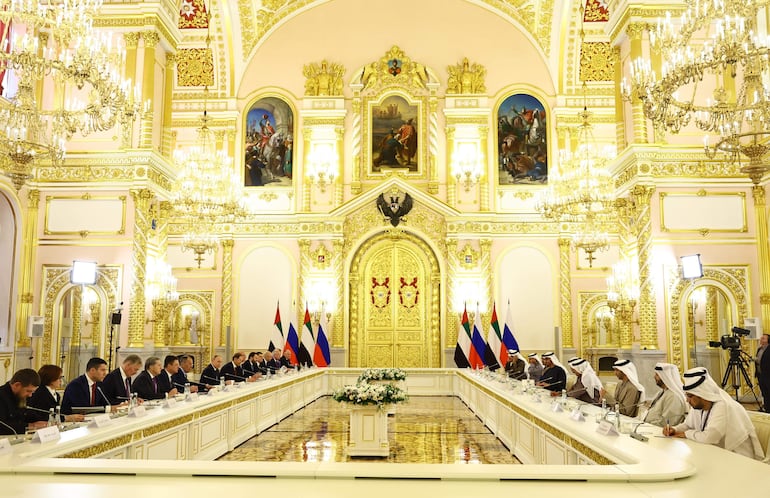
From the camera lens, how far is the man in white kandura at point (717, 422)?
17.9 feet

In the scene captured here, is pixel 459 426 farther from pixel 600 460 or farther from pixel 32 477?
pixel 32 477

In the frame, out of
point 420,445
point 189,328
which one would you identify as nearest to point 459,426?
point 420,445

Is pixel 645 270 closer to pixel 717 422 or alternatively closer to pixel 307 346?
pixel 717 422

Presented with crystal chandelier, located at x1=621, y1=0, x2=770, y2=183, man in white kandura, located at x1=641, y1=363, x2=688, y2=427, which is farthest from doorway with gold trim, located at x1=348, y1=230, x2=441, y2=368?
man in white kandura, located at x1=641, y1=363, x2=688, y2=427

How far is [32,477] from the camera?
4.07 metres

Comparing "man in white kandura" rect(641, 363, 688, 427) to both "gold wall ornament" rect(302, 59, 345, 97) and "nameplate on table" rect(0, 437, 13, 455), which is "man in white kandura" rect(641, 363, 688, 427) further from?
"gold wall ornament" rect(302, 59, 345, 97)

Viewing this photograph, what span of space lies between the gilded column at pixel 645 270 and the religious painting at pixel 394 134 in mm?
9105

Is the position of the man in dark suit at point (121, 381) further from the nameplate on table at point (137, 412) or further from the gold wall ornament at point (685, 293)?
the gold wall ornament at point (685, 293)

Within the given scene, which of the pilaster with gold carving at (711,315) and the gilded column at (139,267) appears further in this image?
the pilaster with gold carving at (711,315)

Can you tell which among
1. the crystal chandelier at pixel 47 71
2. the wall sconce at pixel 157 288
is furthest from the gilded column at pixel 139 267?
the crystal chandelier at pixel 47 71

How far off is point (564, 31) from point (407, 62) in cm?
497

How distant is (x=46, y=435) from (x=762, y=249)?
12669mm

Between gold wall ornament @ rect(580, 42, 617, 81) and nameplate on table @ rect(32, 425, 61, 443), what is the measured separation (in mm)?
18946

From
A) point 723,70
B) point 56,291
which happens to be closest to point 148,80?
point 56,291
